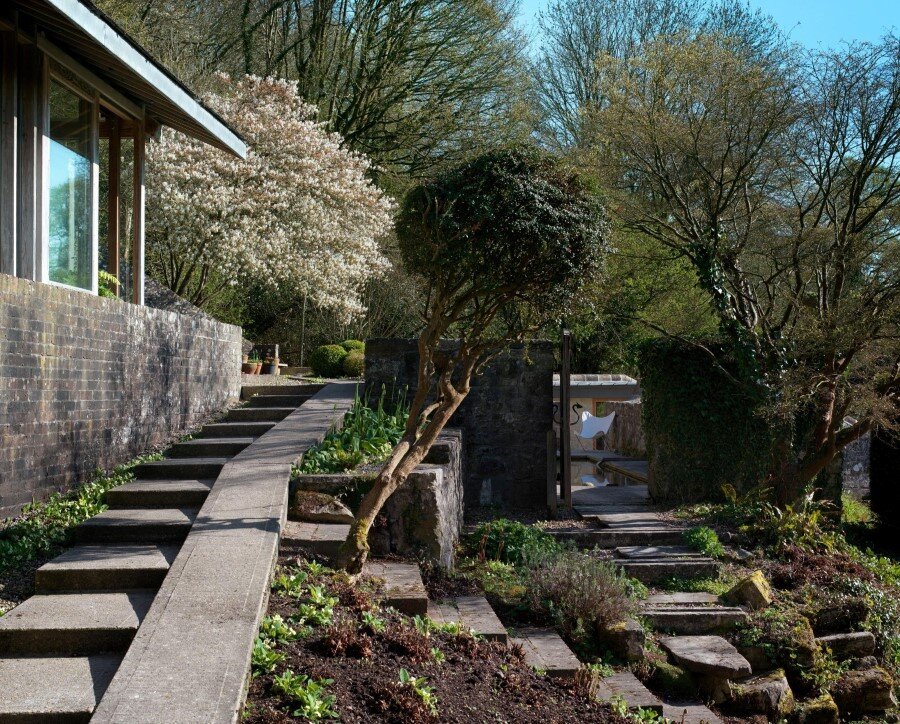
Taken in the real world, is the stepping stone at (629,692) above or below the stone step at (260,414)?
below

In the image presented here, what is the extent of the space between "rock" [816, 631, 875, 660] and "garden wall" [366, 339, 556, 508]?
12.9ft

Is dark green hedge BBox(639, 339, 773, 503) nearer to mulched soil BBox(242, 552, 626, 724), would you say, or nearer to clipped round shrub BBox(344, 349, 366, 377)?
mulched soil BBox(242, 552, 626, 724)

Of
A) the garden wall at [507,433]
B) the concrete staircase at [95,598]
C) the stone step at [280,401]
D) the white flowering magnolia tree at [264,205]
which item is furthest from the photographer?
the white flowering magnolia tree at [264,205]

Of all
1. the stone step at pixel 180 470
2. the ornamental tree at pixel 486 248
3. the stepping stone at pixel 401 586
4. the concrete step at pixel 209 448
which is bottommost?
the stepping stone at pixel 401 586

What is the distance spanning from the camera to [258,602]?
13.8 ft

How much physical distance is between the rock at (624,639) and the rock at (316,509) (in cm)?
190

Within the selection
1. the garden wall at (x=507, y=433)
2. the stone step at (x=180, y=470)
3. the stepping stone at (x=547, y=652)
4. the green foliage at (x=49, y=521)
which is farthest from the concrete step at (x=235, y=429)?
the stepping stone at (x=547, y=652)

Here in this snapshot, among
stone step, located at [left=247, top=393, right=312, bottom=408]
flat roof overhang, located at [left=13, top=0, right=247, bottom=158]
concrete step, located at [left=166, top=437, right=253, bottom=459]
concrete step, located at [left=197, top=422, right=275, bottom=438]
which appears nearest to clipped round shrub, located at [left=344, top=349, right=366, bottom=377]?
stone step, located at [left=247, top=393, right=312, bottom=408]

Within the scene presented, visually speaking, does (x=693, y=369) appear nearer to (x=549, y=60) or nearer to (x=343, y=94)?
(x=343, y=94)

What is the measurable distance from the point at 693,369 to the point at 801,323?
140 cm

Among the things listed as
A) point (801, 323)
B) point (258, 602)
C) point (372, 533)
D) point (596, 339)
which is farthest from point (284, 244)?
point (258, 602)

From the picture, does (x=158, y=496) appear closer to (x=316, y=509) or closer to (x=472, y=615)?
A: (x=316, y=509)

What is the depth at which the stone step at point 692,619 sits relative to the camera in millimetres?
6805

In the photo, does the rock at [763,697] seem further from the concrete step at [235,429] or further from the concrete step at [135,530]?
the concrete step at [235,429]
